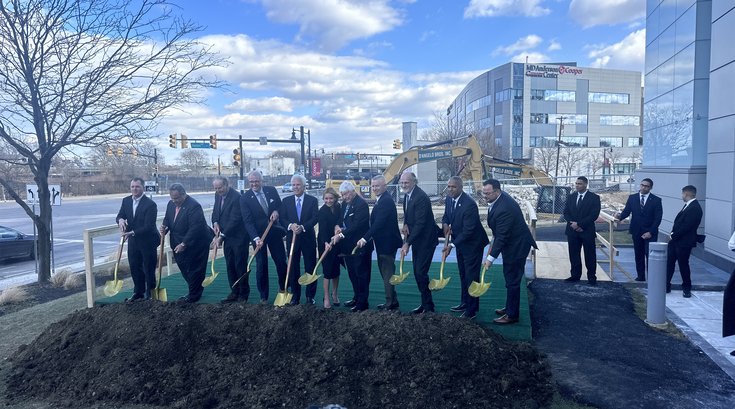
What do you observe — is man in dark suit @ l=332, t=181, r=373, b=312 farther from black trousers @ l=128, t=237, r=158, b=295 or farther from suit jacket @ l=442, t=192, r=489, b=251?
black trousers @ l=128, t=237, r=158, b=295

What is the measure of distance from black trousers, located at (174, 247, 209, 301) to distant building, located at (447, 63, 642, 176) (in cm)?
5829

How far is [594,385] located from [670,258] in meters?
4.07

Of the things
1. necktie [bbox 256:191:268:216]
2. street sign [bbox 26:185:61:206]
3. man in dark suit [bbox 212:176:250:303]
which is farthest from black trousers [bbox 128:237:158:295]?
street sign [bbox 26:185:61:206]

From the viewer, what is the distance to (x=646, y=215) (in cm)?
793

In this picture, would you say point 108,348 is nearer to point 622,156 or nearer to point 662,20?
point 662,20

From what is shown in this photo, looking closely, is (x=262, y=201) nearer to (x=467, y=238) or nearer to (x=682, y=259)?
(x=467, y=238)

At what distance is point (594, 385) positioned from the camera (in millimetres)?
4336

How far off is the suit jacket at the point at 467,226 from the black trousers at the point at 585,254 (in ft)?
9.11

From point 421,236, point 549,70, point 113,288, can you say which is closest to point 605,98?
point 549,70

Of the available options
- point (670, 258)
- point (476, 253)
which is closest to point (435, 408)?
point (476, 253)

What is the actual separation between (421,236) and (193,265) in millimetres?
3313

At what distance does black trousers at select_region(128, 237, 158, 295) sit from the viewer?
681 centimetres

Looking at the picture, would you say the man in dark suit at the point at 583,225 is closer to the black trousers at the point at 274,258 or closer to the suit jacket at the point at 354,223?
the suit jacket at the point at 354,223

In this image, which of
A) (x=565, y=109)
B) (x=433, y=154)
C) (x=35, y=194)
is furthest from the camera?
(x=565, y=109)
